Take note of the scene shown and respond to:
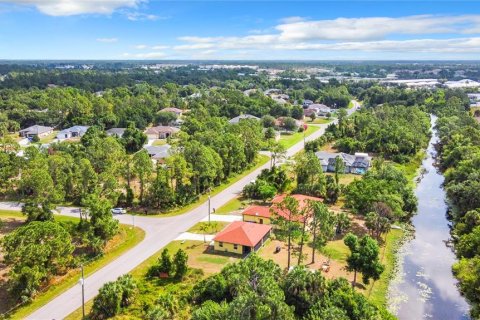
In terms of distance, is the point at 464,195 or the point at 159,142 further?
the point at 159,142

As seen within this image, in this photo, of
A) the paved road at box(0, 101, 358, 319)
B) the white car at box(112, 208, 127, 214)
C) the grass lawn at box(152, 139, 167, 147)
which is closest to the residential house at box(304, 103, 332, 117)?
the grass lawn at box(152, 139, 167, 147)

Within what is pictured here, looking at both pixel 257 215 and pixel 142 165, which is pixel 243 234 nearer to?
pixel 257 215

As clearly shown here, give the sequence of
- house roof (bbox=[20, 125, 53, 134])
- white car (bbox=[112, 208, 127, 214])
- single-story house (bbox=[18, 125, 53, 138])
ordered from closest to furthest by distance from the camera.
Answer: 1. white car (bbox=[112, 208, 127, 214])
2. single-story house (bbox=[18, 125, 53, 138])
3. house roof (bbox=[20, 125, 53, 134])

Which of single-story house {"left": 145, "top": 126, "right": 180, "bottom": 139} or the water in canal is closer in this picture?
the water in canal

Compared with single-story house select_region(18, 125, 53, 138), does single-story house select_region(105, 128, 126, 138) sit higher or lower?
higher

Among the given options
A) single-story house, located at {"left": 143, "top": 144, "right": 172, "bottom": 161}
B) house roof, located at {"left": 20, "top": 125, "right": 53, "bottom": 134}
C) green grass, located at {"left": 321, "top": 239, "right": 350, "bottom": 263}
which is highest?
house roof, located at {"left": 20, "top": 125, "right": 53, "bottom": 134}

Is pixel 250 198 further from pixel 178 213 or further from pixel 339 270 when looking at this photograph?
pixel 339 270

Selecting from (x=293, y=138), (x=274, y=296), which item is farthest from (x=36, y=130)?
(x=274, y=296)

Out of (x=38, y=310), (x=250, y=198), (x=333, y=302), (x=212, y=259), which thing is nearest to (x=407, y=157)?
(x=250, y=198)

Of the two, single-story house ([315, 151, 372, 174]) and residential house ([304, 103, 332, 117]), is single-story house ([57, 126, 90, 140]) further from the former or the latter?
residential house ([304, 103, 332, 117])
